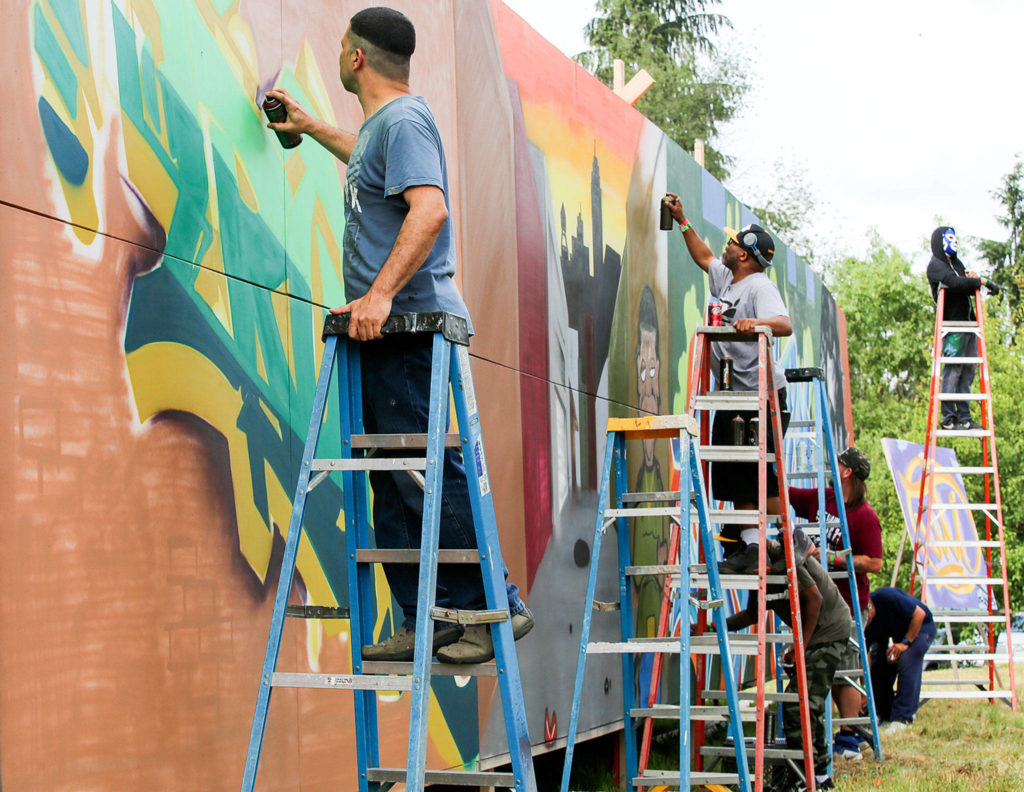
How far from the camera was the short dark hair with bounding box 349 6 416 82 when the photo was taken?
306cm

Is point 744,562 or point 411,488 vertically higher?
point 411,488

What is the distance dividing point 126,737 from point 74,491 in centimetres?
65

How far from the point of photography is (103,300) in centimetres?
294

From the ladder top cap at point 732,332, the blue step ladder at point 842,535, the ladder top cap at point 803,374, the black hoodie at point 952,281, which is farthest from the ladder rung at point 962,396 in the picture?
the ladder top cap at point 732,332

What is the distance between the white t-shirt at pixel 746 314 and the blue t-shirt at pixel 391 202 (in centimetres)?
307

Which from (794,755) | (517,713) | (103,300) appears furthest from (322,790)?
(794,755)

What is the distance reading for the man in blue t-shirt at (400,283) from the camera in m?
2.83

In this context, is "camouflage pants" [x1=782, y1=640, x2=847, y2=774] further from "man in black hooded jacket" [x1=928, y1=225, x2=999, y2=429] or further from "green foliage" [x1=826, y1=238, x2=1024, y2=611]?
"green foliage" [x1=826, y1=238, x2=1024, y2=611]

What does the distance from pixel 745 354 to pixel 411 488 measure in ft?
11.5

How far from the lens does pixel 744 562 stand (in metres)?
5.38

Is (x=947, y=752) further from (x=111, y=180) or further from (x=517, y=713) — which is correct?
(x=111, y=180)

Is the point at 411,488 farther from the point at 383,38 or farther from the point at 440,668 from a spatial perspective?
the point at 383,38

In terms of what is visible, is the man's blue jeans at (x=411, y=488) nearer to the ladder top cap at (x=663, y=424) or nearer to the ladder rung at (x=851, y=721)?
the ladder top cap at (x=663, y=424)

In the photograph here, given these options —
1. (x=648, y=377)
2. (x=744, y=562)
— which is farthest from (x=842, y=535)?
(x=744, y=562)
